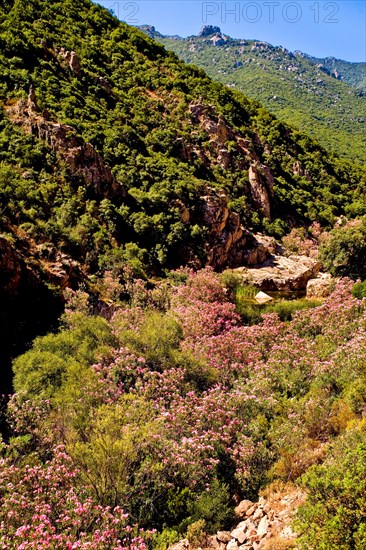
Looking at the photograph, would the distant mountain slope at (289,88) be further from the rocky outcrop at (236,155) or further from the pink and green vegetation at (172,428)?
the pink and green vegetation at (172,428)

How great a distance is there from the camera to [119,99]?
42.8 meters

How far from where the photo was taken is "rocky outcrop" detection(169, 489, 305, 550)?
7.63 metres

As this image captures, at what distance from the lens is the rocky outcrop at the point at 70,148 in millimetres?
28688

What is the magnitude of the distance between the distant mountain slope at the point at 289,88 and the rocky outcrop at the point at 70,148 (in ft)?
208

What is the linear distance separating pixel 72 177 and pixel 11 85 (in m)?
13.4

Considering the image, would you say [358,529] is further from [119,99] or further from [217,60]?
[217,60]

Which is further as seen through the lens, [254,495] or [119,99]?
[119,99]

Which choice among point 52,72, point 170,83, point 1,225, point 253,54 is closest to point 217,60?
point 253,54

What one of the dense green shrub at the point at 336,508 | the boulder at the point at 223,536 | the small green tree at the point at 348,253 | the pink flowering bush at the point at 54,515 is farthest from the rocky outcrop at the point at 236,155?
the pink flowering bush at the point at 54,515

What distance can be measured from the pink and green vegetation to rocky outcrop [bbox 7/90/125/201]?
49.0 ft

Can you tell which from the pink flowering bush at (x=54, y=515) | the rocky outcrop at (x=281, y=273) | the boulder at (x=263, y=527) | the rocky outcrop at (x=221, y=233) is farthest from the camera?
the rocky outcrop at (x=221, y=233)

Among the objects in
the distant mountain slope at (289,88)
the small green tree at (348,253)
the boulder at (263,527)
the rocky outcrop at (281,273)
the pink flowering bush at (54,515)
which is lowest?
the pink flowering bush at (54,515)

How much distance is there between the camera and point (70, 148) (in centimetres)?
2891

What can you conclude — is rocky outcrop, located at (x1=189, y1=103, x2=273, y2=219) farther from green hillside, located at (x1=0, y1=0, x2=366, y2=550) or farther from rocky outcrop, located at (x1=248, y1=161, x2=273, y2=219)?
green hillside, located at (x1=0, y1=0, x2=366, y2=550)
